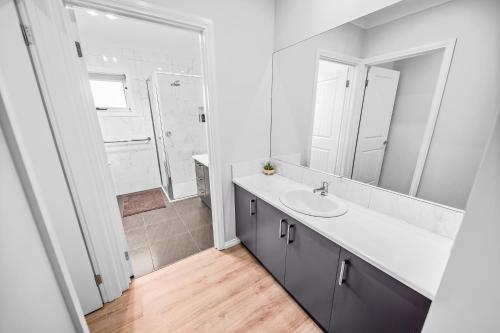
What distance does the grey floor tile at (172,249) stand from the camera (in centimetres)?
193

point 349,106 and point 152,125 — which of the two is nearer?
point 349,106

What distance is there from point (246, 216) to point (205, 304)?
740mm

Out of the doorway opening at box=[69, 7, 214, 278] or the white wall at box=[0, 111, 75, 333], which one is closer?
the white wall at box=[0, 111, 75, 333]

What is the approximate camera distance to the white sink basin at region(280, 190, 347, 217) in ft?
4.03

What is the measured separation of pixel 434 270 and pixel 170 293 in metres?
1.70

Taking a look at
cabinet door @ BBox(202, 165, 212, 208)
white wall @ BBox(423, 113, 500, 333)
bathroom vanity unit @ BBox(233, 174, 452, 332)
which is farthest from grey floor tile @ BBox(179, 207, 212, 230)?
white wall @ BBox(423, 113, 500, 333)

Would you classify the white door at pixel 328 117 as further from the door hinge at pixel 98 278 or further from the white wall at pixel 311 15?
the door hinge at pixel 98 278

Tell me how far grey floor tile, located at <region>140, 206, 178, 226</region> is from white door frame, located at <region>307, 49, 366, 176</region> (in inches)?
88.5

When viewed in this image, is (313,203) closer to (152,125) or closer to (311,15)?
(311,15)

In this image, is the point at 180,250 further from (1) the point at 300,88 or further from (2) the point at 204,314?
(1) the point at 300,88

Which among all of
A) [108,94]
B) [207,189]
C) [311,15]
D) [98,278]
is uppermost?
[311,15]

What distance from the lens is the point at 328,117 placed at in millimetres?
1597

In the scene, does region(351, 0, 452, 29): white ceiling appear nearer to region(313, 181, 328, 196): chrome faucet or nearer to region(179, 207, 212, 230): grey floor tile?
region(313, 181, 328, 196): chrome faucet

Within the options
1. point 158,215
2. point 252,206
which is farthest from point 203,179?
point 252,206
